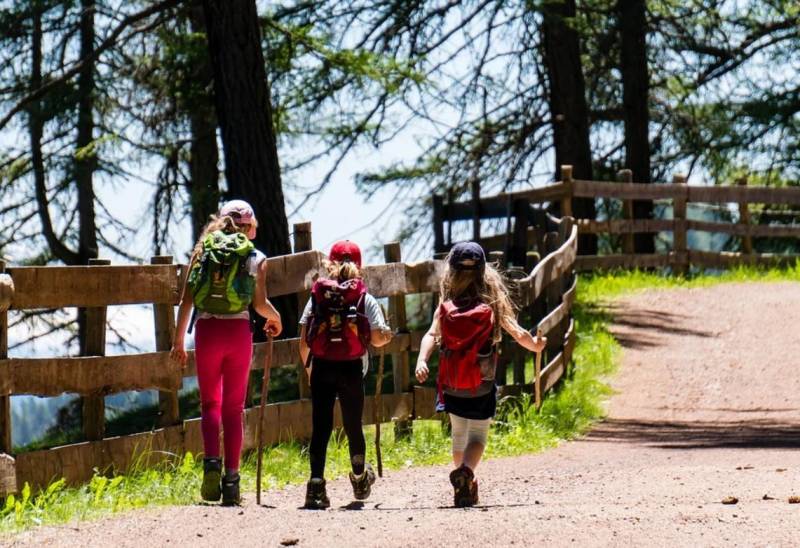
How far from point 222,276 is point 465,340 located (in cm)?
136

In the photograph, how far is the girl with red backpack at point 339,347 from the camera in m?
7.64

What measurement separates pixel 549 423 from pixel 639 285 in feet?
28.7

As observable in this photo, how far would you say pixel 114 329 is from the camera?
22.2 meters

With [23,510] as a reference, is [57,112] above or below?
above

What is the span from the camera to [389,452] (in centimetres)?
1036

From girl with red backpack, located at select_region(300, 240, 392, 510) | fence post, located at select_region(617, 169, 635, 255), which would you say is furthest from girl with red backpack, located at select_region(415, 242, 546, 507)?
fence post, located at select_region(617, 169, 635, 255)

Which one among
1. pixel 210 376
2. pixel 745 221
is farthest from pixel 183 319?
pixel 745 221

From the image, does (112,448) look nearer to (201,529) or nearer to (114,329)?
(201,529)

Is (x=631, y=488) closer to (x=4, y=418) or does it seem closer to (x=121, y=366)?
(x=121, y=366)

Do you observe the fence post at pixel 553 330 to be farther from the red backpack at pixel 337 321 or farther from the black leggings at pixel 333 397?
the red backpack at pixel 337 321

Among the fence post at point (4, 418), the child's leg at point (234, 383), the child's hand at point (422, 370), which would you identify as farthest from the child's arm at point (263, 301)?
the fence post at point (4, 418)

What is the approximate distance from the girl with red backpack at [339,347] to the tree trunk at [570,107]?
1290 cm

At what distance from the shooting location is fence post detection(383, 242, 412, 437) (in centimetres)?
1080

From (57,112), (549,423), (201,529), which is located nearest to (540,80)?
(57,112)
